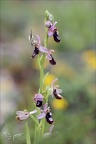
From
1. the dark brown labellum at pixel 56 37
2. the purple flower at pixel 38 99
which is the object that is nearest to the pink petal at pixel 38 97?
the purple flower at pixel 38 99

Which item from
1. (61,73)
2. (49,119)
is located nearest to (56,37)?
(49,119)

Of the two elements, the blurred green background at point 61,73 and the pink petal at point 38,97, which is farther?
the blurred green background at point 61,73

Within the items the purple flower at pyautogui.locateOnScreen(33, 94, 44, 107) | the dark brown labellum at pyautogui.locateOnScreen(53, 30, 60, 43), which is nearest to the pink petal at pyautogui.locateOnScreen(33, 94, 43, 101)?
the purple flower at pyautogui.locateOnScreen(33, 94, 44, 107)

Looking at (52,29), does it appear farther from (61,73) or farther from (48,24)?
(61,73)

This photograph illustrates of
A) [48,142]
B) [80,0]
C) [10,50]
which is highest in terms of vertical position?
Answer: [80,0]

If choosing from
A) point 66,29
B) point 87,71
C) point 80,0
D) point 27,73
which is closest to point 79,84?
point 87,71

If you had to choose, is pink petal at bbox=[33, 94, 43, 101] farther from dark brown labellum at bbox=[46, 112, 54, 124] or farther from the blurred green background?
the blurred green background

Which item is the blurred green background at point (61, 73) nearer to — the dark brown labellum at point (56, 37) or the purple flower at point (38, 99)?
the purple flower at point (38, 99)

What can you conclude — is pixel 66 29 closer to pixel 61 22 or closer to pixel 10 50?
pixel 61 22

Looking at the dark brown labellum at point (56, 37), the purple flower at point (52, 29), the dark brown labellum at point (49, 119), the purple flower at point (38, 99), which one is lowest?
the dark brown labellum at point (49, 119)
